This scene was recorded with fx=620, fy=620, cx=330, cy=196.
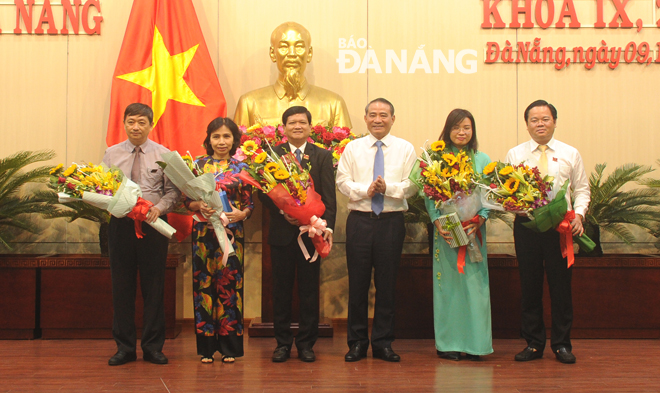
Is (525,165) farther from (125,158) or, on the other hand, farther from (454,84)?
(125,158)

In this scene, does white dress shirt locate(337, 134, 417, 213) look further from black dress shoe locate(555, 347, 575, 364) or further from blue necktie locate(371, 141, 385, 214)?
black dress shoe locate(555, 347, 575, 364)

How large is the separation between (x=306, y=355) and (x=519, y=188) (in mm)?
1613

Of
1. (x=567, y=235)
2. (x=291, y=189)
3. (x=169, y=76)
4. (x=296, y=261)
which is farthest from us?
(x=169, y=76)

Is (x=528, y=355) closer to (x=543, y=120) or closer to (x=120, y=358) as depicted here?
(x=543, y=120)

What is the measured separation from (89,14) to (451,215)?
3711mm

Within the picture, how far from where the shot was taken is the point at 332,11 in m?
5.47

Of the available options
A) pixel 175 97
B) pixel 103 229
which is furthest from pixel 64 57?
pixel 103 229

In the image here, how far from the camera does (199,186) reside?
350 centimetres

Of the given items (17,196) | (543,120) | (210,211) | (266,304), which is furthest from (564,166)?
(17,196)

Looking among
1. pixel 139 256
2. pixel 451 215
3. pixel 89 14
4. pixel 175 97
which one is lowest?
pixel 139 256

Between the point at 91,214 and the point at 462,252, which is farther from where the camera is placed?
the point at 91,214

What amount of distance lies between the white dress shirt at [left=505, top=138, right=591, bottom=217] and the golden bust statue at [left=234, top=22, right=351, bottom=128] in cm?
166

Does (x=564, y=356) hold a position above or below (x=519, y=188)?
below

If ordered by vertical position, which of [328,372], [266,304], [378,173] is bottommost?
[328,372]
